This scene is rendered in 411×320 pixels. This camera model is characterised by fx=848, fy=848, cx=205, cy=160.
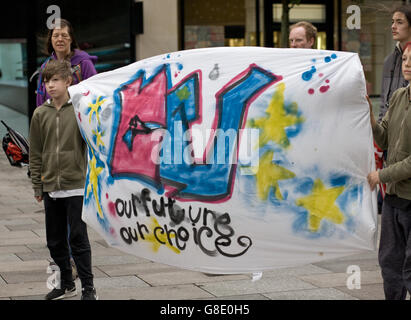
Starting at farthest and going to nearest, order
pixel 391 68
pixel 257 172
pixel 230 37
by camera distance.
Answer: pixel 230 37 < pixel 391 68 < pixel 257 172

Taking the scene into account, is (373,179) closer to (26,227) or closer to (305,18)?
(26,227)

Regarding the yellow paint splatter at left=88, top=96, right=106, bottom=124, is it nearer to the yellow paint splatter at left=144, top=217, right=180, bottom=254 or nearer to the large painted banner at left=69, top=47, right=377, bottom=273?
the large painted banner at left=69, top=47, right=377, bottom=273

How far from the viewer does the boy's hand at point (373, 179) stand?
472cm

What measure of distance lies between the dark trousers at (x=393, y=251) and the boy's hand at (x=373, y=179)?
0.86 ft

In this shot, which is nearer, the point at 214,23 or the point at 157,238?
the point at 157,238

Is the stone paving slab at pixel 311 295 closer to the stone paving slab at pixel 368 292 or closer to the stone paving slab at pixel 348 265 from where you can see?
the stone paving slab at pixel 368 292

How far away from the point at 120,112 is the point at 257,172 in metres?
0.97

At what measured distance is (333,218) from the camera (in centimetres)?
474

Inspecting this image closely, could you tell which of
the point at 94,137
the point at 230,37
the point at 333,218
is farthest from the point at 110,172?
the point at 230,37

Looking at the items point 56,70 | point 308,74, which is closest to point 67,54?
point 56,70

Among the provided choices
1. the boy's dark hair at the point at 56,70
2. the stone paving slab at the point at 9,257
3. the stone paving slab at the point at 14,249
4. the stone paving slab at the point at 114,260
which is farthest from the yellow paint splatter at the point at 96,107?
the stone paving slab at the point at 14,249

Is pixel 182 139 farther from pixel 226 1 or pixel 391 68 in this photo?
pixel 226 1

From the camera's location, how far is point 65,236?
5.97 m

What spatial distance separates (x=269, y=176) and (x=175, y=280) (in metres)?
2.06
